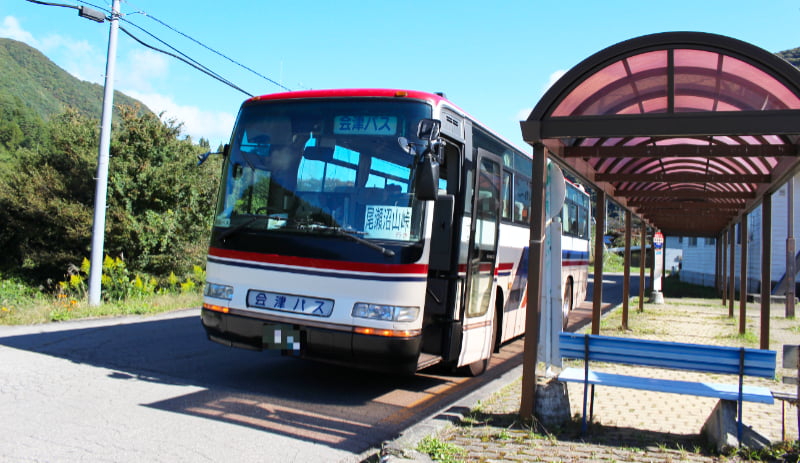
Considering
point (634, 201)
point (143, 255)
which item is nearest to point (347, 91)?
point (634, 201)

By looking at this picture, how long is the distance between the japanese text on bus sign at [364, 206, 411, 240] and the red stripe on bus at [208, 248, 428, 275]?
31 cm

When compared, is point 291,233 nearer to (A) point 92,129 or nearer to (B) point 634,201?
(B) point 634,201

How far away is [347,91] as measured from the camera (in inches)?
282

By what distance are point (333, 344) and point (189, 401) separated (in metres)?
1.60

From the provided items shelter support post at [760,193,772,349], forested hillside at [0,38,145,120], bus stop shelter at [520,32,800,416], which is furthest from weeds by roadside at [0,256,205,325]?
forested hillside at [0,38,145,120]

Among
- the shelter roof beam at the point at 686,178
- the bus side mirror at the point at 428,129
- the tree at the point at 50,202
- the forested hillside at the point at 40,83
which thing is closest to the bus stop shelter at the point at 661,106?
the bus side mirror at the point at 428,129

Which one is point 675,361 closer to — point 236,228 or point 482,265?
point 482,265

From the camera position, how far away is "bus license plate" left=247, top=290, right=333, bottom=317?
664 cm

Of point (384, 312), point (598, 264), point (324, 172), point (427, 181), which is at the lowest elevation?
point (384, 312)

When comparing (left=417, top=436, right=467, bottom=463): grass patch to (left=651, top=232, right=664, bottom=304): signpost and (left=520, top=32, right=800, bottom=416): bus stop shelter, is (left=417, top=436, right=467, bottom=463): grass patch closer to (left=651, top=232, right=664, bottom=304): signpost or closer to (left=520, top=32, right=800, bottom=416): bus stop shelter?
(left=520, top=32, right=800, bottom=416): bus stop shelter

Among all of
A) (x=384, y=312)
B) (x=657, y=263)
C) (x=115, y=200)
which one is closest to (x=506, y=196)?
(x=384, y=312)

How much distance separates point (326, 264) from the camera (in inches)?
262

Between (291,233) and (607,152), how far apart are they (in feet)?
12.3

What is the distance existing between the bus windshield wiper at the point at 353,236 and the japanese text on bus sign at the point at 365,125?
41.2 inches
